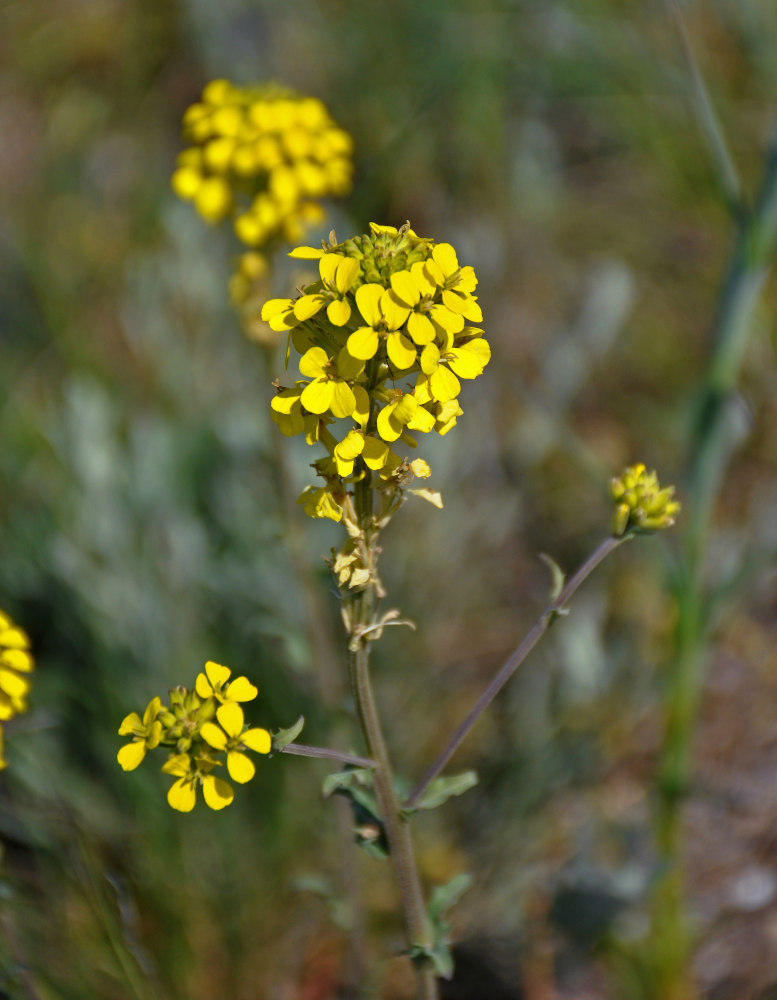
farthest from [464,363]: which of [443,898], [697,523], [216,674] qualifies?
[697,523]

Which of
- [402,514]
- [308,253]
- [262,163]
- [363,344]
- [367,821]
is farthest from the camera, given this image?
[402,514]

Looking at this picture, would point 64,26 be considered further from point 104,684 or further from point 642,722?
point 642,722

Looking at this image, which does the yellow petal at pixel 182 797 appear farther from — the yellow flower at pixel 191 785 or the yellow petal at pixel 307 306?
the yellow petal at pixel 307 306

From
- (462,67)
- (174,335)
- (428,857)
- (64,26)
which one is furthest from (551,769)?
(64,26)

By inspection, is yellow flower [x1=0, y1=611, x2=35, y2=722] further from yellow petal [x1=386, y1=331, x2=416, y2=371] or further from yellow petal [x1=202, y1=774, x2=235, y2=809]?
yellow petal [x1=386, y1=331, x2=416, y2=371]

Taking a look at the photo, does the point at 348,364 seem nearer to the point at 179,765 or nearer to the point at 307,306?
the point at 307,306

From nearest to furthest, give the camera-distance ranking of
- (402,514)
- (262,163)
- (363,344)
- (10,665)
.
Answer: (363,344) < (10,665) < (262,163) < (402,514)

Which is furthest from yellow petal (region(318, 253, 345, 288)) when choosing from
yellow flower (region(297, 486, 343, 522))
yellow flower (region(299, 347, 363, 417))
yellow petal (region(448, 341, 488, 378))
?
yellow flower (region(297, 486, 343, 522))
